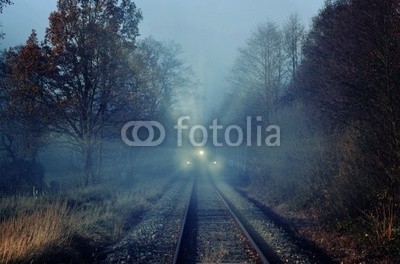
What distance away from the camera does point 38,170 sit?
29.8 m

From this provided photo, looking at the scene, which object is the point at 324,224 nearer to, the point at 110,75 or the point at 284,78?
the point at 110,75

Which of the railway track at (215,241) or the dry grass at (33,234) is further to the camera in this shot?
the railway track at (215,241)

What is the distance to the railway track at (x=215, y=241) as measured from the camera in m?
9.39

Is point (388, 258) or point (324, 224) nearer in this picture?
point (388, 258)

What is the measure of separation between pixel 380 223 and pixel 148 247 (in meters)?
5.95

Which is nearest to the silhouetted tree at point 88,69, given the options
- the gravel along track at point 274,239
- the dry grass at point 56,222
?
the dry grass at point 56,222

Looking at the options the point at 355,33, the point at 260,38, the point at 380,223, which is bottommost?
the point at 380,223

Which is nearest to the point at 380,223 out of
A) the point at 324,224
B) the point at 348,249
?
the point at 348,249

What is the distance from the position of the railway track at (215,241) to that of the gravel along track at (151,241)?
1.09 ft

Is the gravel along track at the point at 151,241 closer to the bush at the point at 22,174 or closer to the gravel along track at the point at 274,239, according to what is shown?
the gravel along track at the point at 274,239

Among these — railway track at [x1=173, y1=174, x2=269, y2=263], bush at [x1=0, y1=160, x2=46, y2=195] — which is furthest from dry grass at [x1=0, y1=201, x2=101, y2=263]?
bush at [x1=0, y1=160, x2=46, y2=195]

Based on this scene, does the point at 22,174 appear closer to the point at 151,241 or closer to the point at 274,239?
the point at 151,241

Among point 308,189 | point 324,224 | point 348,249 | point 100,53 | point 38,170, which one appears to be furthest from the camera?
point 38,170

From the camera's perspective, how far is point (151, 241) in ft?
37.3
